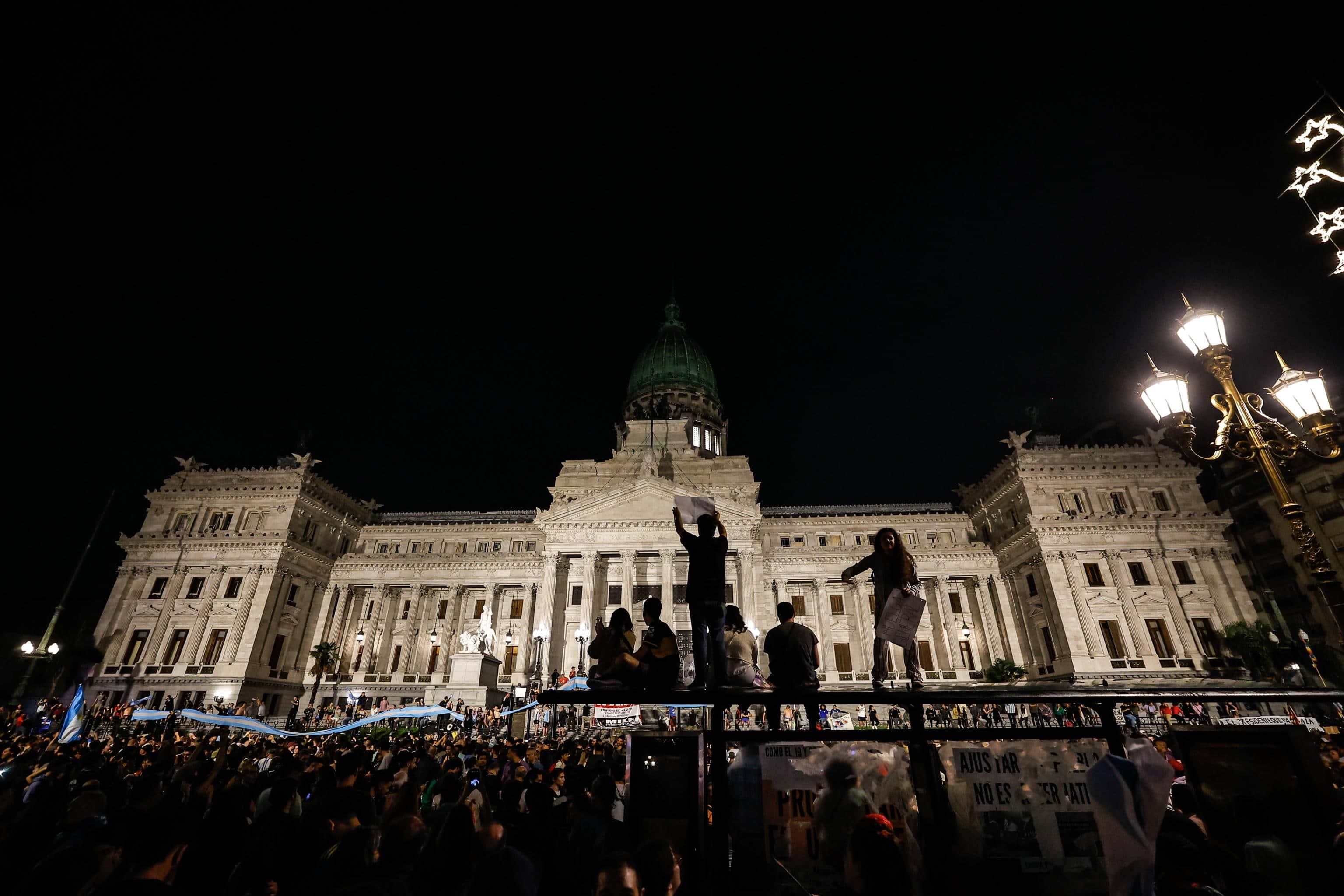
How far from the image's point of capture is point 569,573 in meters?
43.3

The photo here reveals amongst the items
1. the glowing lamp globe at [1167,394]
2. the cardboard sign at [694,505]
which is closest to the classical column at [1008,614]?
the glowing lamp globe at [1167,394]

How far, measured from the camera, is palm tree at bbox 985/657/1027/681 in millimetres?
30828

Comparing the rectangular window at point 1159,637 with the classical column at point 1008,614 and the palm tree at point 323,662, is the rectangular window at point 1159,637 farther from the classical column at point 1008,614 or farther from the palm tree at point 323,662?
the palm tree at point 323,662

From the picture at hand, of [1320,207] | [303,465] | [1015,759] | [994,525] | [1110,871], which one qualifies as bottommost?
[1110,871]

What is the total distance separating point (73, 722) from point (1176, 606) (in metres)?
53.8

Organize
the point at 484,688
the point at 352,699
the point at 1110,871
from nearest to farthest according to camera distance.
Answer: the point at 1110,871 < the point at 484,688 < the point at 352,699

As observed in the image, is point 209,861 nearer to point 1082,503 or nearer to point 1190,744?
point 1190,744

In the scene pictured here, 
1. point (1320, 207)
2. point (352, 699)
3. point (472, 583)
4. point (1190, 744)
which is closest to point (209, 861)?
point (1190, 744)

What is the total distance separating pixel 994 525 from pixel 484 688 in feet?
129

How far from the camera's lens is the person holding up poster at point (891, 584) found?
20.3ft

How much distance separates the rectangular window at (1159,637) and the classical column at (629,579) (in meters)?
32.5

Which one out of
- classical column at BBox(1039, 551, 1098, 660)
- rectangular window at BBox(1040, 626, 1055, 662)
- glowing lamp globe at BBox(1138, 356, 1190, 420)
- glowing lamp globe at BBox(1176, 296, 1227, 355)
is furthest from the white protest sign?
rectangular window at BBox(1040, 626, 1055, 662)

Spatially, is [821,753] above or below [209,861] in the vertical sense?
above

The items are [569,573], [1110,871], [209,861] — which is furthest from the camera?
[569,573]
